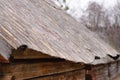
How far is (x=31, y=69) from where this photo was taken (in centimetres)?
570

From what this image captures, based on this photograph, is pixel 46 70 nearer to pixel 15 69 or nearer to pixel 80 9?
pixel 15 69

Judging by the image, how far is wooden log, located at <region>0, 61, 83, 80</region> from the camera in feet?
16.3

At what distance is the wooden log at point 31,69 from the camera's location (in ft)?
16.3

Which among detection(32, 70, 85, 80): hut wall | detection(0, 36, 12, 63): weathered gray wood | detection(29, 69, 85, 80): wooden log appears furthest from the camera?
detection(32, 70, 85, 80): hut wall

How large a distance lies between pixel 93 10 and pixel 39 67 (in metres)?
44.3

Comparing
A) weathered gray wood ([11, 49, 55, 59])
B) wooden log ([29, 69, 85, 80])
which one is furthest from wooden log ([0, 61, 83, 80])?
weathered gray wood ([11, 49, 55, 59])

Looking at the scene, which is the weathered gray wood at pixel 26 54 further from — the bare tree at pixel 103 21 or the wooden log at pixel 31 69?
the bare tree at pixel 103 21

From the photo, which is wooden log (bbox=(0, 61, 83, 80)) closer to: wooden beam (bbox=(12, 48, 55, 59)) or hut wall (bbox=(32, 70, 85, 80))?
hut wall (bbox=(32, 70, 85, 80))

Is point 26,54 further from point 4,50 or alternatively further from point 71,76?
point 71,76

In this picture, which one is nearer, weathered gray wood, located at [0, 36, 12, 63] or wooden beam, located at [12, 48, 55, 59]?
weathered gray wood, located at [0, 36, 12, 63]

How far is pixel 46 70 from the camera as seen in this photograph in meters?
6.36

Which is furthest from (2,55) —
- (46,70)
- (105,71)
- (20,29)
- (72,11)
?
(72,11)

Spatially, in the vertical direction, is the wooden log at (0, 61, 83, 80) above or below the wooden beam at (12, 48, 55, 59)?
below

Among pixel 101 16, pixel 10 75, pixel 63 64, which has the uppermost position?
pixel 101 16
